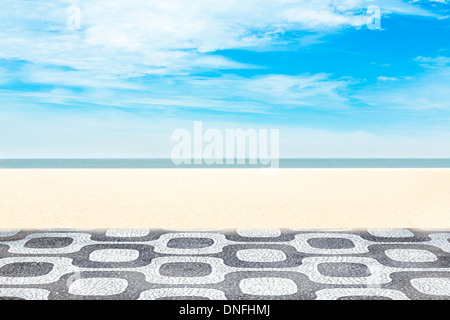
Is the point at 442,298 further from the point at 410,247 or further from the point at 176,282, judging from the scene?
the point at 176,282

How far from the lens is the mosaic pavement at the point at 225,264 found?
3.14 meters

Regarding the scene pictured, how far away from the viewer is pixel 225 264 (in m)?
3.79

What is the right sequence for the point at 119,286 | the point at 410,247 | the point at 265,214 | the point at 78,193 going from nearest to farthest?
the point at 119,286, the point at 410,247, the point at 265,214, the point at 78,193

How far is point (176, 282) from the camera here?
132 inches

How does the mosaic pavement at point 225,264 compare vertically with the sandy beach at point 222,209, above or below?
below

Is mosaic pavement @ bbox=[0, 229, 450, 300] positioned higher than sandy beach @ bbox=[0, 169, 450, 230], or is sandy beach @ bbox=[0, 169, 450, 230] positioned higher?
sandy beach @ bbox=[0, 169, 450, 230]

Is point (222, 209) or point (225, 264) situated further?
point (222, 209)

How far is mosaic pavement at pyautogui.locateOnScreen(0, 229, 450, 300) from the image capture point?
314 centimetres

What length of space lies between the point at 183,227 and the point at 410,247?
7.64 ft

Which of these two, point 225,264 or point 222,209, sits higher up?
point 222,209

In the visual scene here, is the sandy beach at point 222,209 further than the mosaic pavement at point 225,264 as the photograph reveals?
Yes

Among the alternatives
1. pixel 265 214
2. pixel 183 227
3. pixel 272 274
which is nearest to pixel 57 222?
pixel 183 227

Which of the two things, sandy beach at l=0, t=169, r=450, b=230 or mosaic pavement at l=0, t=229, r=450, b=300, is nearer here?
mosaic pavement at l=0, t=229, r=450, b=300
